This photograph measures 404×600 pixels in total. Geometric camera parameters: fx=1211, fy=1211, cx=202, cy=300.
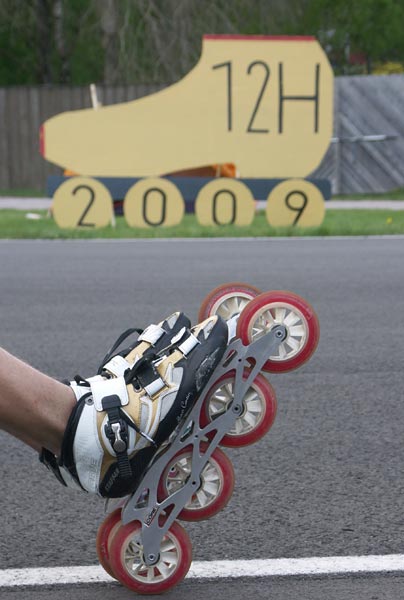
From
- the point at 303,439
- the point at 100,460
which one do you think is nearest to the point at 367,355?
the point at 303,439

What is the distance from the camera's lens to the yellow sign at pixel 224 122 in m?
13.7

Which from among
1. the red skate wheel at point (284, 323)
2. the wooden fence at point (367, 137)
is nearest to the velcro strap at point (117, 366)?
the red skate wheel at point (284, 323)

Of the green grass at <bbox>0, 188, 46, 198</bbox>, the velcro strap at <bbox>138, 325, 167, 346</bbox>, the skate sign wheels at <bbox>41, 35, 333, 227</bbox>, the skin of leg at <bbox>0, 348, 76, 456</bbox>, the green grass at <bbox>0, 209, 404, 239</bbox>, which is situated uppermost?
the velcro strap at <bbox>138, 325, 167, 346</bbox>

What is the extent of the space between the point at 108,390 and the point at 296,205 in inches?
427

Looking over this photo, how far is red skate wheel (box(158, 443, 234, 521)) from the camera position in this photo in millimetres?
2715

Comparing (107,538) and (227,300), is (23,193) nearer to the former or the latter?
(227,300)

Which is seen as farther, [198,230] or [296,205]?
[296,205]

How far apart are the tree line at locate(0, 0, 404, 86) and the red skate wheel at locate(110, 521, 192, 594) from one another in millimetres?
20007

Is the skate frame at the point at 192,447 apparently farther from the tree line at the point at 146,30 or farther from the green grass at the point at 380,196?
the tree line at the point at 146,30

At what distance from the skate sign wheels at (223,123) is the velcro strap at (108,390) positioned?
35.9 ft

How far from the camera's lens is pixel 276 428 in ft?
13.9

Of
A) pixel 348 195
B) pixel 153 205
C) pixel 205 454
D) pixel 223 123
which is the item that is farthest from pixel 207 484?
pixel 348 195

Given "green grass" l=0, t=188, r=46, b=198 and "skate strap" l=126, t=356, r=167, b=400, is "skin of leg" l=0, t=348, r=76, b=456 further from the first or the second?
"green grass" l=0, t=188, r=46, b=198

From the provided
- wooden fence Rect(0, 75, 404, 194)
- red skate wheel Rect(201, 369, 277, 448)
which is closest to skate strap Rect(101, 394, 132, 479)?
red skate wheel Rect(201, 369, 277, 448)
